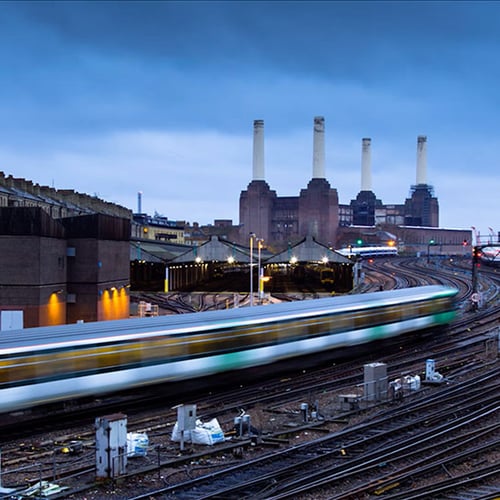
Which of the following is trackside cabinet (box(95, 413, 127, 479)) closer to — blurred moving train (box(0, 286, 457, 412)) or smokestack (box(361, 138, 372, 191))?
blurred moving train (box(0, 286, 457, 412))

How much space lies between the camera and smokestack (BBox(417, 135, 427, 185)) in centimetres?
16538

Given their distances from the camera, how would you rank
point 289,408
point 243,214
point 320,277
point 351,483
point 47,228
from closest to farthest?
1. point 351,483
2. point 289,408
3. point 47,228
4. point 320,277
5. point 243,214

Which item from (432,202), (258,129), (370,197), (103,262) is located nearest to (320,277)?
(103,262)

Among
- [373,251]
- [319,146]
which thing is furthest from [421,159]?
[373,251]

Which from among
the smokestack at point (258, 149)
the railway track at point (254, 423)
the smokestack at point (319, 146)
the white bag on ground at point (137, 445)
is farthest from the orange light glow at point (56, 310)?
the smokestack at point (319, 146)

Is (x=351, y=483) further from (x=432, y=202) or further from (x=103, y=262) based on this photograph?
(x=432, y=202)

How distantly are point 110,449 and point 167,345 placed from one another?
222 inches

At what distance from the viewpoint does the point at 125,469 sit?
1384 cm

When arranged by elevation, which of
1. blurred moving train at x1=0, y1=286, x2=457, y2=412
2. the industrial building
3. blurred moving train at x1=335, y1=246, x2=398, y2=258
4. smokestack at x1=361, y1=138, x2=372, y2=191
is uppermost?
smokestack at x1=361, y1=138, x2=372, y2=191

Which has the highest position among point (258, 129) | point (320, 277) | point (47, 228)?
point (258, 129)

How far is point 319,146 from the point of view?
141 metres

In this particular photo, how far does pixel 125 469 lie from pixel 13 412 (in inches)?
133

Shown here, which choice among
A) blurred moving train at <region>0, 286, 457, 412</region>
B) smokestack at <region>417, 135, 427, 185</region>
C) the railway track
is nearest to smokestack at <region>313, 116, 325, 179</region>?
smokestack at <region>417, 135, 427, 185</region>

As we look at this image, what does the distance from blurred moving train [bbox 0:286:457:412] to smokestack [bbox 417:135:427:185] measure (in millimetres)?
144041
